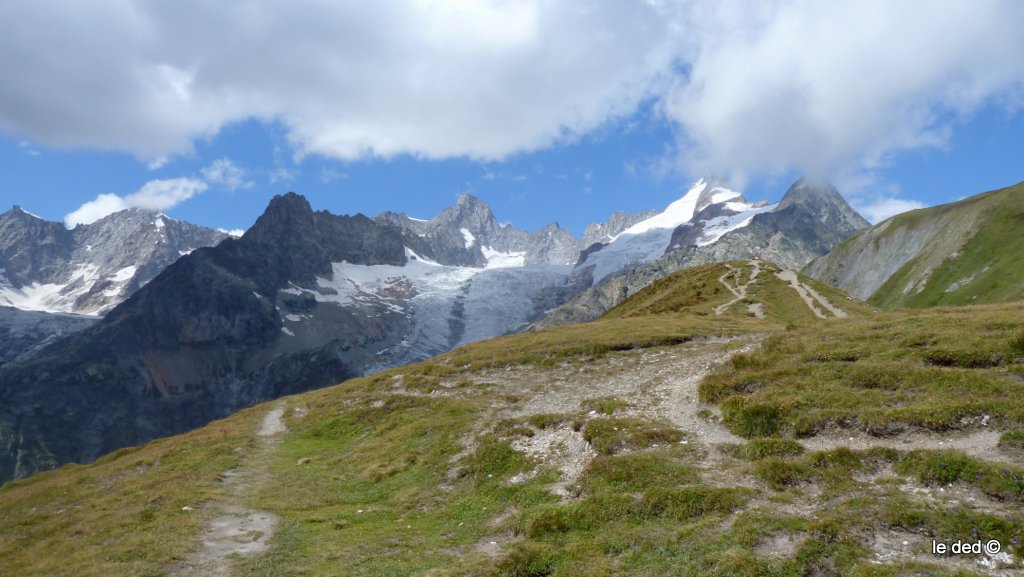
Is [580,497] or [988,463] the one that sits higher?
[988,463]

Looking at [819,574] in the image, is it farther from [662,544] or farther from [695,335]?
[695,335]

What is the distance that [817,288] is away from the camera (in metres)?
102

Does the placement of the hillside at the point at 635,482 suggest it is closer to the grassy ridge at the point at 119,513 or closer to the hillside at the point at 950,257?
the grassy ridge at the point at 119,513

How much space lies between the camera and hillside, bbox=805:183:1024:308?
124 meters

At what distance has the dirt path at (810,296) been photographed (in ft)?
263

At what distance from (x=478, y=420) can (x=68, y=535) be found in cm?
2195

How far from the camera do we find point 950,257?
14950 centimetres

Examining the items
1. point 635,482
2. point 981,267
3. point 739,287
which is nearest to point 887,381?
point 635,482

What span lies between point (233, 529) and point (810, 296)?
92.8m

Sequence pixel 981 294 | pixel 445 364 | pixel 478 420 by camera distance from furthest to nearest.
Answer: pixel 981 294 → pixel 445 364 → pixel 478 420

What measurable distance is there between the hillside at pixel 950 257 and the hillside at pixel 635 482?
10447 cm

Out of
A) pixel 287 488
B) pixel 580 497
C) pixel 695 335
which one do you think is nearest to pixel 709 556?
pixel 580 497

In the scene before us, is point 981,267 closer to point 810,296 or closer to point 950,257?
point 950,257

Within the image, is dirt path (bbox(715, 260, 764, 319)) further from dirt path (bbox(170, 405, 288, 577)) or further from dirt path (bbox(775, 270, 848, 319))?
dirt path (bbox(170, 405, 288, 577))
